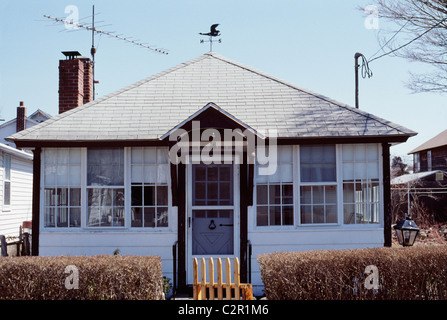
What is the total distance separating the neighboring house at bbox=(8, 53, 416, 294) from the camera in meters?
9.16

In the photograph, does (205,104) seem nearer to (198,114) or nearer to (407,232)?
(198,114)

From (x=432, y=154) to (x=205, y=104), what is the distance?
1150 inches

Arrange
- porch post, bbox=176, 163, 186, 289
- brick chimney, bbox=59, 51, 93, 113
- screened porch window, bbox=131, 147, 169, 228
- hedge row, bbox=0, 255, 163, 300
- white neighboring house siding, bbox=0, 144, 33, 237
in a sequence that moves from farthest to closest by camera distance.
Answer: white neighboring house siding, bbox=0, 144, 33, 237 < brick chimney, bbox=59, 51, 93, 113 < screened porch window, bbox=131, 147, 169, 228 < porch post, bbox=176, 163, 186, 289 < hedge row, bbox=0, 255, 163, 300

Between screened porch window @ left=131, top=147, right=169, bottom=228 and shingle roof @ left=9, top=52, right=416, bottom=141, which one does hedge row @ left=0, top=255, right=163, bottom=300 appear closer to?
screened porch window @ left=131, top=147, right=169, bottom=228

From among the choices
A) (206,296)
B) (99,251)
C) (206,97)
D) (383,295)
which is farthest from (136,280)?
(206,97)

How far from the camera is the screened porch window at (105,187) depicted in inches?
370

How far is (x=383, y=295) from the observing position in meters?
6.80

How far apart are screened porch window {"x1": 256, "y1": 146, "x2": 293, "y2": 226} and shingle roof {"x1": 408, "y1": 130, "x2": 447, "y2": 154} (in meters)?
26.2

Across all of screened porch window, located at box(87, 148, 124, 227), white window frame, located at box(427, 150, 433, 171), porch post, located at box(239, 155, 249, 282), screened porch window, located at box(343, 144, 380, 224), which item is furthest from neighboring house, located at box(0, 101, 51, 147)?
white window frame, located at box(427, 150, 433, 171)

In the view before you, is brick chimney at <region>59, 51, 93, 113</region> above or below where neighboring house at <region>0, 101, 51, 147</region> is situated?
below

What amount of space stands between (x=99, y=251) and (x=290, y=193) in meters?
3.98

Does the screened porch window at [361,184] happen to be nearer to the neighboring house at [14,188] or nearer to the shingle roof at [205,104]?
the shingle roof at [205,104]

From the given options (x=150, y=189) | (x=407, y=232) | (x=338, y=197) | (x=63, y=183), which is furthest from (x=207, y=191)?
(x=407, y=232)

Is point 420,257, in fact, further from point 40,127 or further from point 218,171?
point 40,127
